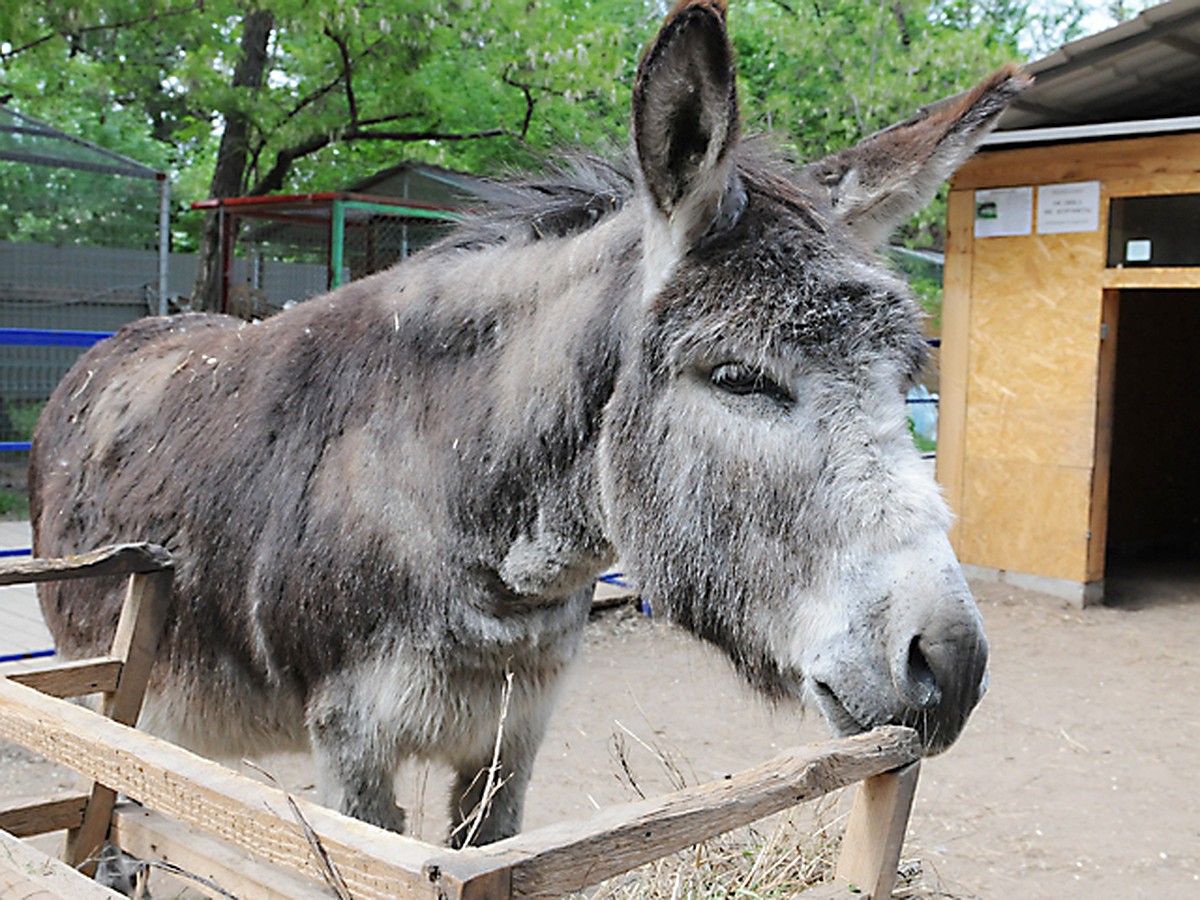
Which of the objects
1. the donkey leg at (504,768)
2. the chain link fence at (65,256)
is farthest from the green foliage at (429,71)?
the donkey leg at (504,768)

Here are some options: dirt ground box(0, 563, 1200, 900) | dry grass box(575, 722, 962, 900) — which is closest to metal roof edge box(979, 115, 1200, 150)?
dirt ground box(0, 563, 1200, 900)

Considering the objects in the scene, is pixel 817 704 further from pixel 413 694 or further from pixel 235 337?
pixel 235 337

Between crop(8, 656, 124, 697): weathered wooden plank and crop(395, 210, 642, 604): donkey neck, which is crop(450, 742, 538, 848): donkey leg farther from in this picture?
crop(8, 656, 124, 697): weathered wooden plank

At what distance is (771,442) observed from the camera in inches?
76.1

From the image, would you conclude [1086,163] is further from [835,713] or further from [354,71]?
[835,713]

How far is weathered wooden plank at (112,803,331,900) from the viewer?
165 cm

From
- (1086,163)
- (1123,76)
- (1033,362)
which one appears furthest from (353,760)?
(1123,76)

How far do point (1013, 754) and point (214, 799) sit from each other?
15.7 feet

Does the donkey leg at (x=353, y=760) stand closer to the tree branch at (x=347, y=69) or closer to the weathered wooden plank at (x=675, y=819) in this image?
the weathered wooden plank at (x=675, y=819)

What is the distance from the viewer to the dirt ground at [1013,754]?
13.7 ft

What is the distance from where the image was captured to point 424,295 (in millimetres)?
2637

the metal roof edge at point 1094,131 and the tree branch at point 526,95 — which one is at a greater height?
the tree branch at point 526,95

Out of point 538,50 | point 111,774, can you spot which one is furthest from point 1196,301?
point 111,774

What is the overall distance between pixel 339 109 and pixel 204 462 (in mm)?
9162
